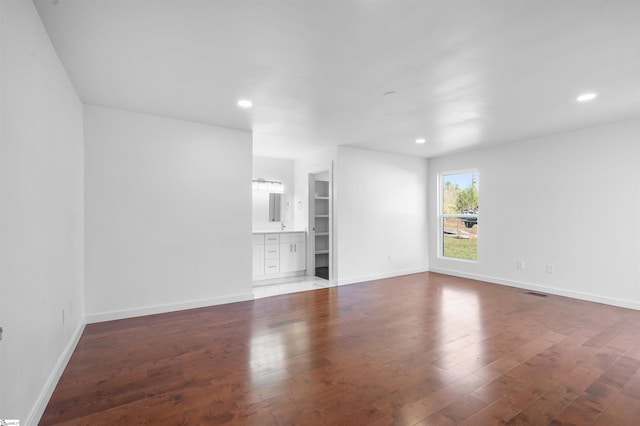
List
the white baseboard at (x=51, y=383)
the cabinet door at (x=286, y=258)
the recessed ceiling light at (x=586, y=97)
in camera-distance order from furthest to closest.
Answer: the cabinet door at (x=286, y=258) < the recessed ceiling light at (x=586, y=97) < the white baseboard at (x=51, y=383)

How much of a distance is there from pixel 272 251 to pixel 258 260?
1.05 feet

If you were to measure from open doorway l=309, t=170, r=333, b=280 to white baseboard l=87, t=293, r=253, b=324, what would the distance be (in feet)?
6.99

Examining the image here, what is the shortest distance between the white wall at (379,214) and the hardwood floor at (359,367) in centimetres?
164

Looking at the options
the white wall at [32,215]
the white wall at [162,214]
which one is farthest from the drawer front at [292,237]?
the white wall at [32,215]

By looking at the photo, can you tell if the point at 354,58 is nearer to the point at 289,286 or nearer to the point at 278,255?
the point at 289,286

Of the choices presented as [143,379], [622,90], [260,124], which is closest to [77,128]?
[260,124]

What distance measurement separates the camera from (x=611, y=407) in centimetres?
197

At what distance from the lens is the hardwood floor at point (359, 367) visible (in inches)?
74.9

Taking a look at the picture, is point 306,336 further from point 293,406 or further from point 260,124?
point 260,124

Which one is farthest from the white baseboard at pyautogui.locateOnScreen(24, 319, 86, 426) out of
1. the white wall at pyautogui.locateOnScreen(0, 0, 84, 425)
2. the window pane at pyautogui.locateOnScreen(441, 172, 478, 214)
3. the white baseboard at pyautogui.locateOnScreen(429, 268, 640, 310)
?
the window pane at pyautogui.locateOnScreen(441, 172, 478, 214)

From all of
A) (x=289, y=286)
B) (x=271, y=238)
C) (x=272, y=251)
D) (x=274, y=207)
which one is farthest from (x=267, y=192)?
(x=289, y=286)

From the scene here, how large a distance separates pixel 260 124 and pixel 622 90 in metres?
3.98

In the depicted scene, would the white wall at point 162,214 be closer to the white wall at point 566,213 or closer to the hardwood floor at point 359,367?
the hardwood floor at point 359,367

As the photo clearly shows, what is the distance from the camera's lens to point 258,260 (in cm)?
562
